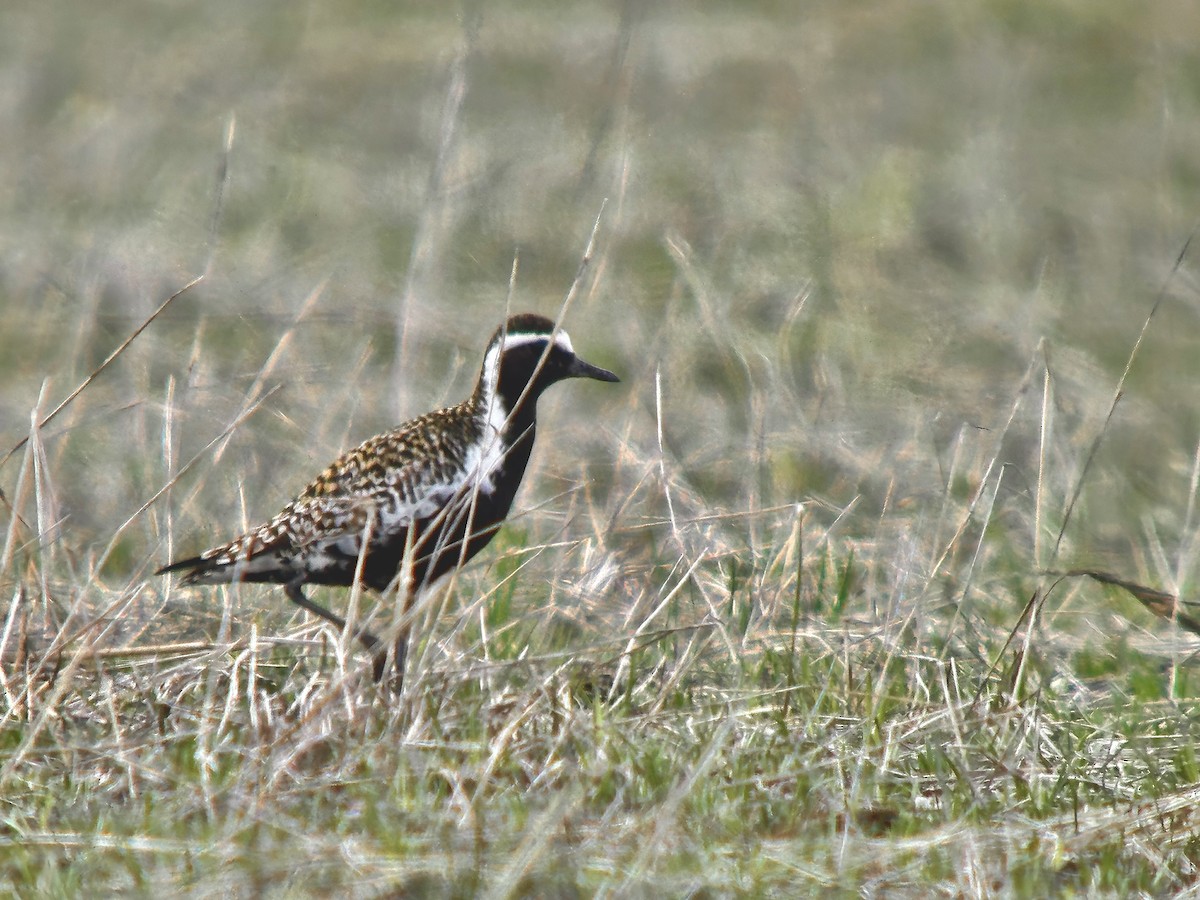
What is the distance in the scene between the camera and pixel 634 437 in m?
6.83

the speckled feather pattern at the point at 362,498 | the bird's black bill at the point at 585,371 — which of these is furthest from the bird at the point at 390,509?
the bird's black bill at the point at 585,371

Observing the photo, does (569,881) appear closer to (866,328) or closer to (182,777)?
(182,777)

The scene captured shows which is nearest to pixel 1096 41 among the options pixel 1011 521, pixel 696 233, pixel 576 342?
pixel 696 233

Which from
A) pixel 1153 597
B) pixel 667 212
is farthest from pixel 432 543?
pixel 667 212

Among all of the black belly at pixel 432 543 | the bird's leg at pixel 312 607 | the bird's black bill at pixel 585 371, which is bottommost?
the bird's leg at pixel 312 607

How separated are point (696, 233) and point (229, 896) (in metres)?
7.04

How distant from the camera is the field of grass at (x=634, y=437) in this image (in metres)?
3.12

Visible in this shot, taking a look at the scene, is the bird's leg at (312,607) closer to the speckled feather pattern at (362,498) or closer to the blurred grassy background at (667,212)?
the speckled feather pattern at (362,498)

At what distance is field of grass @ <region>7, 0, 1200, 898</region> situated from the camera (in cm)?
312

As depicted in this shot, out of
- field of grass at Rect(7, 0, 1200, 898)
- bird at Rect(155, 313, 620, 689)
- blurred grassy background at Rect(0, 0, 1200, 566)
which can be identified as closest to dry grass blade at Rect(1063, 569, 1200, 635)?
field of grass at Rect(7, 0, 1200, 898)

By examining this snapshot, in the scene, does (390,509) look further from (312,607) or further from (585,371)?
(585,371)

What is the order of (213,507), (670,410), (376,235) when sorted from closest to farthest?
(213,507), (670,410), (376,235)

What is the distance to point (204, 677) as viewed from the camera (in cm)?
393

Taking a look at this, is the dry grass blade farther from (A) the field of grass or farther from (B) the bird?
(B) the bird
